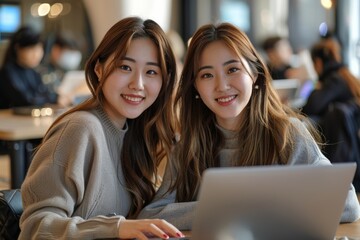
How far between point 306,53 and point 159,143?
6.04 metres

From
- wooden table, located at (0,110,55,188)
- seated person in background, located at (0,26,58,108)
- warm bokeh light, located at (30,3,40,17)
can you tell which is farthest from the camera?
warm bokeh light, located at (30,3,40,17)

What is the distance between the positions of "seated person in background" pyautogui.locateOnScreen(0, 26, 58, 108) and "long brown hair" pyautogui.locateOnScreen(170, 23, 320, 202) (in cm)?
369

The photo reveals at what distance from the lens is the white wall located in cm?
801

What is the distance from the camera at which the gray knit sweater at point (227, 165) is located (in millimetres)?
2088

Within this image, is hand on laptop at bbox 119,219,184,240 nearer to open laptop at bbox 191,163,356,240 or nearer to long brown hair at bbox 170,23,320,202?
open laptop at bbox 191,163,356,240

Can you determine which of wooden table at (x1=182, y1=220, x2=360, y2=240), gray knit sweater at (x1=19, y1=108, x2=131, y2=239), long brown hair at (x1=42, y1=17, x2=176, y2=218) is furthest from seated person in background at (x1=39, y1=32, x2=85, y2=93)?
wooden table at (x1=182, y1=220, x2=360, y2=240)

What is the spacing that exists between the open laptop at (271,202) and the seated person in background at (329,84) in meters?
3.76

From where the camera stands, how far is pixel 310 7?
8445mm

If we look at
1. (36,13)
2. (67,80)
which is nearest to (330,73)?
(67,80)

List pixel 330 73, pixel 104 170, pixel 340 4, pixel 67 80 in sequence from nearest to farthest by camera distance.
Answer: pixel 104 170
pixel 330 73
pixel 67 80
pixel 340 4

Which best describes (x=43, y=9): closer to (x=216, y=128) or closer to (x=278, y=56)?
(x=278, y=56)

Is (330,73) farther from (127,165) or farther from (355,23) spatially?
(127,165)

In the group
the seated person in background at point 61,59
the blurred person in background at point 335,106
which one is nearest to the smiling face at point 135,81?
the blurred person in background at point 335,106

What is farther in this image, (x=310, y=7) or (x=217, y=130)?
(x=310, y=7)
